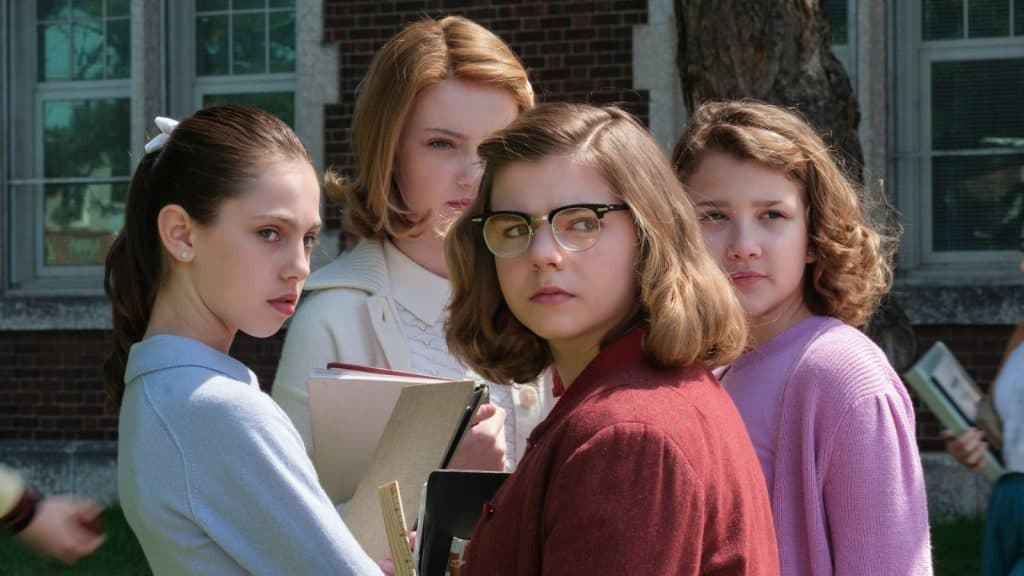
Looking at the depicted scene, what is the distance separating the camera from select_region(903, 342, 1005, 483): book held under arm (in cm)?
383

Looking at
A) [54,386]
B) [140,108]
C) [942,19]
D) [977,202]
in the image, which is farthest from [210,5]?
[977,202]

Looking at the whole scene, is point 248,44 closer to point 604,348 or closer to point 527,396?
point 527,396

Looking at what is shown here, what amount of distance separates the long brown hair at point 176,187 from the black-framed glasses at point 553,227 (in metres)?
0.51

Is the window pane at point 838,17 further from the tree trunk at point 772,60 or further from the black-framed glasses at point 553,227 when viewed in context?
the black-framed glasses at point 553,227

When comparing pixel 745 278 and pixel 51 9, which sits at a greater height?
pixel 51 9

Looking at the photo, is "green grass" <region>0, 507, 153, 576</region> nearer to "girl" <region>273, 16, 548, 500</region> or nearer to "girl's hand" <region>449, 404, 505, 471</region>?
"girl" <region>273, 16, 548, 500</region>

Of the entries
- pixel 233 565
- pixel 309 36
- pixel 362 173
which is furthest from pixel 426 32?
pixel 309 36

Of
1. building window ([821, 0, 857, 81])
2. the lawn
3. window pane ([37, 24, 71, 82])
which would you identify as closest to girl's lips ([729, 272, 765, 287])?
the lawn

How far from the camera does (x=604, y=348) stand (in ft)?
5.75

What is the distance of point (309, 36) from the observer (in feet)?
27.1

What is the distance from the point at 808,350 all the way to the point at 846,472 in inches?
9.2

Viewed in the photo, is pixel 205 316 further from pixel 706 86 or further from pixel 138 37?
pixel 138 37

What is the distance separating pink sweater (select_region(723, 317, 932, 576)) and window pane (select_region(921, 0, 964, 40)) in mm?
6301

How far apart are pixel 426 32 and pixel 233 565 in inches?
49.1
